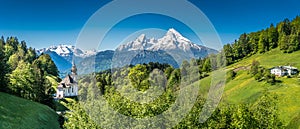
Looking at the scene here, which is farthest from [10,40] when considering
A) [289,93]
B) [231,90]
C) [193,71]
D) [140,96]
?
[140,96]

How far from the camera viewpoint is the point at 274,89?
9725 cm

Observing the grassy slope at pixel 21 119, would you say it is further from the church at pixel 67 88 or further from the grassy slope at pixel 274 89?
the church at pixel 67 88

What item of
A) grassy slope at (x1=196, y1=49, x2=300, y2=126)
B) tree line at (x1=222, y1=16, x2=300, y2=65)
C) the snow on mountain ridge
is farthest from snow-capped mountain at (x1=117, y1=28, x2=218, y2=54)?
tree line at (x1=222, y1=16, x2=300, y2=65)

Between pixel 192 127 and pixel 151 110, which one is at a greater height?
pixel 151 110

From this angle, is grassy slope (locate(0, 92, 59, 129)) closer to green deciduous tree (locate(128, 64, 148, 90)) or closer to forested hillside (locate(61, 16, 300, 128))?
forested hillside (locate(61, 16, 300, 128))

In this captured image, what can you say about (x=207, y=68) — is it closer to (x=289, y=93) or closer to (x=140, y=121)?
(x=289, y=93)

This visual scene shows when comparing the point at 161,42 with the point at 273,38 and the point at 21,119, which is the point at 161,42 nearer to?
the point at 21,119

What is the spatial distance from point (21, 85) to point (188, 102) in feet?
166

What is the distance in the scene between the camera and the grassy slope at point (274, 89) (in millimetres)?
76775

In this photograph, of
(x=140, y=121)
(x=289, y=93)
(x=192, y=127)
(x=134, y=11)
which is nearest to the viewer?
(x=140, y=121)

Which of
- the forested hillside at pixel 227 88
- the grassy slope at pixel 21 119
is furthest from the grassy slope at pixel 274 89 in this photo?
the grassy slope at pixel 21 119

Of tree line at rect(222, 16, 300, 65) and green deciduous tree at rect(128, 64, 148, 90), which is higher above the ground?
tree line at rect(222, 16, 300, 65)

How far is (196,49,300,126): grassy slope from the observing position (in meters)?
76.8

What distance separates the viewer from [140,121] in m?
27.0
